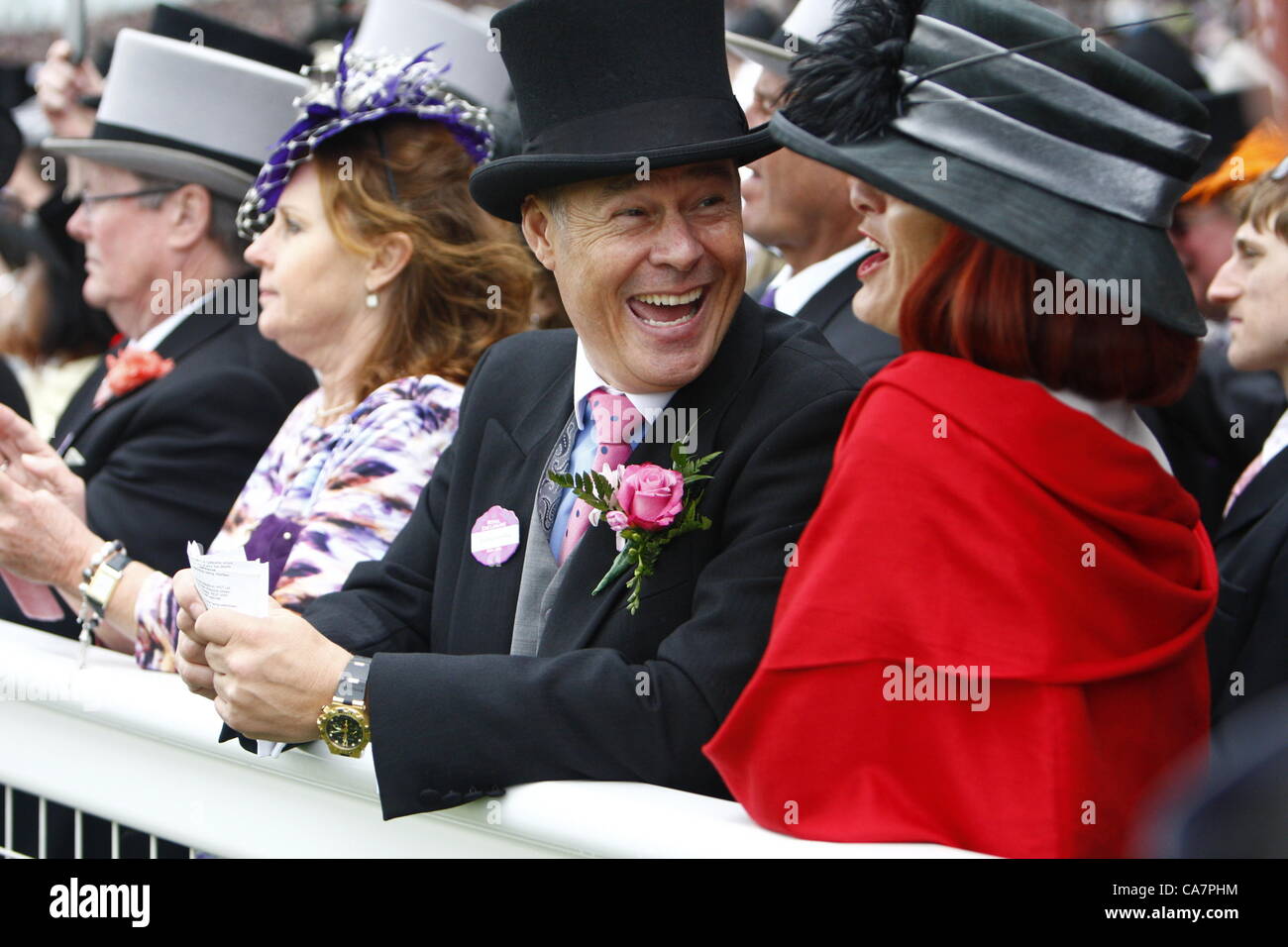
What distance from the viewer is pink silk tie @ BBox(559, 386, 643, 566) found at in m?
2.66

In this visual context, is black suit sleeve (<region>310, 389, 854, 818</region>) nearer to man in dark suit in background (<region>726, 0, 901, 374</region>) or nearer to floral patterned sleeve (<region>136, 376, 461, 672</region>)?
floral patterned sleeve (<region>136, 376, 461, 672</region>)

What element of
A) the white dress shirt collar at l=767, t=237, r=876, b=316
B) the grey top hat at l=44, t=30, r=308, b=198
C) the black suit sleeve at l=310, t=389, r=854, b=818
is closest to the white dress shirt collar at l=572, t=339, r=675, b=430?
the black suit sleeve at l=310, t=389, r=854, b=818

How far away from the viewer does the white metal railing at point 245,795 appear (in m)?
2.08

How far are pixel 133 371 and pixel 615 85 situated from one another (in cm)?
198

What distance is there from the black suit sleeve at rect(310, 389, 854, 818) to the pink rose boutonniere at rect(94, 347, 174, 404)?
193cm

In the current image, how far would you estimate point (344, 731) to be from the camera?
2439mm

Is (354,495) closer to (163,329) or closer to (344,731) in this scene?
(344,731)

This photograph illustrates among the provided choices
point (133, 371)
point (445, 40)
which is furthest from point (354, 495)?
point (445, 40)

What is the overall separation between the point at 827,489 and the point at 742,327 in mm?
645

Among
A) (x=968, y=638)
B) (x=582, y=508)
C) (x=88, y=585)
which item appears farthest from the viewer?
(x=88, y=585)

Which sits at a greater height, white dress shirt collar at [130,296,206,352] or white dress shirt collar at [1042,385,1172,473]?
white dress shirt collar at [130,296,206,352]

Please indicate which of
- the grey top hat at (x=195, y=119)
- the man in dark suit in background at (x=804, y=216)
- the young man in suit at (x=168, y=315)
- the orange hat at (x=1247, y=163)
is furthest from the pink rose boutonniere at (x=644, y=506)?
the grey top hat at (x=195, y=119)
